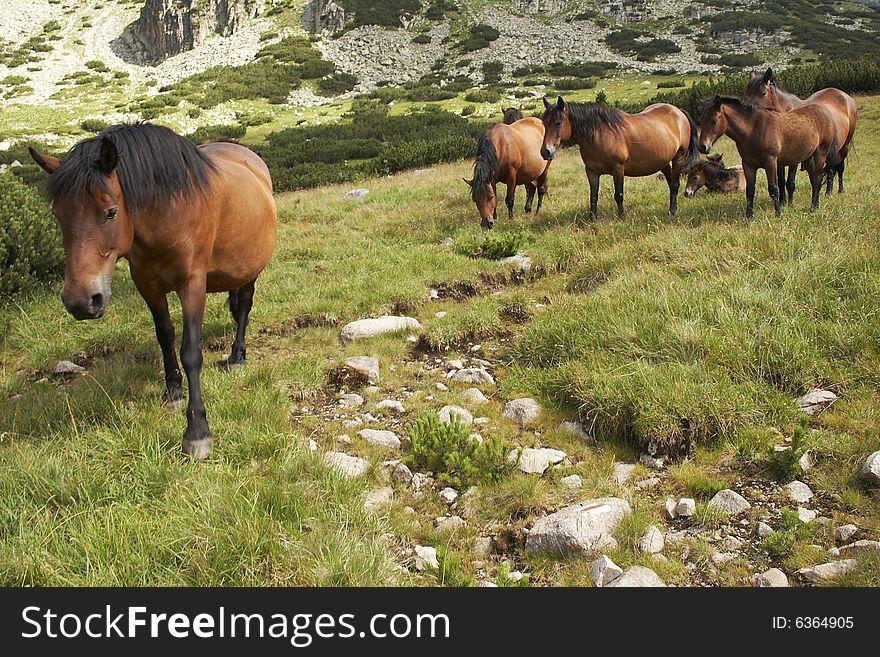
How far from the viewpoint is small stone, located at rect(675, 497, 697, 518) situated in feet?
9.98

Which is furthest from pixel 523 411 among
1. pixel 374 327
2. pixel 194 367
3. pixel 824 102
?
pixel 824 102

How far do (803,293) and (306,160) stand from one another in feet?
79.7

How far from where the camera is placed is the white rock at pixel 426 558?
273 cm

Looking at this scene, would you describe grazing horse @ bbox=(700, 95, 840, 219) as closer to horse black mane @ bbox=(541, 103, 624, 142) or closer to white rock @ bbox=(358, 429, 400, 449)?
horse black mane @ bbox=(541, 103, 624, 142)

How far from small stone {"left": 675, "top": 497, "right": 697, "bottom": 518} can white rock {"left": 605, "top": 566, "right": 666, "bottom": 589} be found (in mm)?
588

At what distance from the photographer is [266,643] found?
221 centimetres

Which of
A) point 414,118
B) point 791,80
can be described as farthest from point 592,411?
point 414,118

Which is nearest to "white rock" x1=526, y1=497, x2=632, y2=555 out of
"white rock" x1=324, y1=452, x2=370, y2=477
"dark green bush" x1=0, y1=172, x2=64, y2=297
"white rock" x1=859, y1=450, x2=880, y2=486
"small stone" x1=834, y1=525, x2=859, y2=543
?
"small stone" x1=834, y1=525, x2=859, y2=543

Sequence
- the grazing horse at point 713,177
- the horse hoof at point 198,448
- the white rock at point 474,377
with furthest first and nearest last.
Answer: the grazing horse at point 713,177 < the white rock at point 474,377 < the horse hoof at point 198,448

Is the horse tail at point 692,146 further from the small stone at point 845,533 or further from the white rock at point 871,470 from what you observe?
the small stone at point 845,533

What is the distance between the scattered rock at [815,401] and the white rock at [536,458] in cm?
164

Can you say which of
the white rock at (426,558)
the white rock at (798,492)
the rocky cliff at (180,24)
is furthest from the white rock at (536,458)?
the rocky cliff at (180,24)

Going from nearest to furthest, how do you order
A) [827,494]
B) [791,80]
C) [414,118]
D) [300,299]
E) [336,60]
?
1. [827,494]
2. [300,299]
3. [791,80]
4. [414,118]
5. [336,60]

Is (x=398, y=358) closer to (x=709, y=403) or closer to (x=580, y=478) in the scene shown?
(x=580, y=478)
